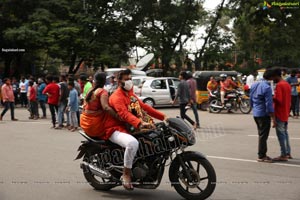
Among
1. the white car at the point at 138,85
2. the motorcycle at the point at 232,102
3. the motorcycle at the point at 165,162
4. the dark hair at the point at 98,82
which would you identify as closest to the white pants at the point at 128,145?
the motorcycle at the point at 165,162

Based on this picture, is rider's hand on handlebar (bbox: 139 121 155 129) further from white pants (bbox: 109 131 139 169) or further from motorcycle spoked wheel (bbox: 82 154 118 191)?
motorcycle spoked wheel (bbox: 82 154 118 191)

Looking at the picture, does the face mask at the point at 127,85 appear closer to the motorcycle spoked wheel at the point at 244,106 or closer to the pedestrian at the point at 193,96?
→ the pedestrian at the point at 193,96

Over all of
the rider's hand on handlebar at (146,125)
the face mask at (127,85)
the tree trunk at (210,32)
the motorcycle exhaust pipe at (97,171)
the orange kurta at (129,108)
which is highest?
the tree trunk at (210,32)

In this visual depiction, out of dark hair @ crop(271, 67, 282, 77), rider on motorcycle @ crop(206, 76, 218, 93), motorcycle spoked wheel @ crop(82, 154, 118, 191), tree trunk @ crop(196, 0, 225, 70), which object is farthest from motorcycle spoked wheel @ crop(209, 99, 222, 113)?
tree trunk @ crop(196, 0, 225, 70)

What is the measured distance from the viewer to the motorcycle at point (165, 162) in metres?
5.44

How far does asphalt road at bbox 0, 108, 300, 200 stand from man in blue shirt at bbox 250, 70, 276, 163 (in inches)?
12.7

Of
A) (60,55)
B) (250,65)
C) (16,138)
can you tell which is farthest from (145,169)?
(250,65)

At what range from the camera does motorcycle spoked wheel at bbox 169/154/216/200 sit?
539cm

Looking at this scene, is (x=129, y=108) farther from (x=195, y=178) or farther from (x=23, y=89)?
(x=23, y=89)

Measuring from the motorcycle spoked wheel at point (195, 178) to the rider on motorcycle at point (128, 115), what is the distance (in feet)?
1.84

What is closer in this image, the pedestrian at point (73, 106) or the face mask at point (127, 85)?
the face mask at point (127, 85)

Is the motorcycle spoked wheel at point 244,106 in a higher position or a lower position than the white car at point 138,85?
lower

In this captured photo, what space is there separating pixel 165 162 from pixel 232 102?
44.6ft

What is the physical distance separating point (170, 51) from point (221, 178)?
26.8 m
